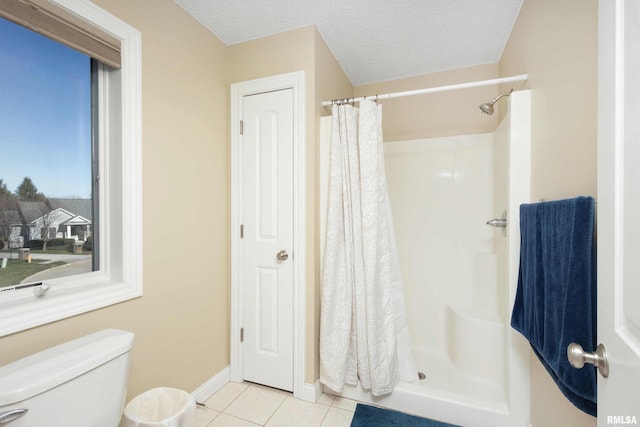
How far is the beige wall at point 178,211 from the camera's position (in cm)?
139

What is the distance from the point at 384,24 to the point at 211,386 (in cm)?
256

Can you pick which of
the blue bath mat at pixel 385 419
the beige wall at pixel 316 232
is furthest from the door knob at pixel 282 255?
the blue bath mat at pixel 385 419

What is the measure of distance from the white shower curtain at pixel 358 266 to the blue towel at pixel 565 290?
0.76m

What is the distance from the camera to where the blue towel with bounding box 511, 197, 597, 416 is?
824 millimetres

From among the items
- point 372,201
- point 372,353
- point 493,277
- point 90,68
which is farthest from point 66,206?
point 493,277

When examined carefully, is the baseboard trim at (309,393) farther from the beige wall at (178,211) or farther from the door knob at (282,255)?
the door knob at (282,255)

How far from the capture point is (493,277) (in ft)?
7.06

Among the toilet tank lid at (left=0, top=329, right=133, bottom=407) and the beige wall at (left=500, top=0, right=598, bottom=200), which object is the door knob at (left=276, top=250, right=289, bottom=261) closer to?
the toilet tank lid at (left=0, top=329, right=133, bottom=407)

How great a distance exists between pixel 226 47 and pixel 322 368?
88.8 inches

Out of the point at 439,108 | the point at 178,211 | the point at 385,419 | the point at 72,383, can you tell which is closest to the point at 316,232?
the point at 178,211

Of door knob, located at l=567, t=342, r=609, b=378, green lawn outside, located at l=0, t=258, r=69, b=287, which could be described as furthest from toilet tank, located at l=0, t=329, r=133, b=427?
door knob, located at l=567, t=342, r=609, b=378

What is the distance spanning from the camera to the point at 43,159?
115 cm

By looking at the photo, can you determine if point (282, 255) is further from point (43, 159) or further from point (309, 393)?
point (43, 159)

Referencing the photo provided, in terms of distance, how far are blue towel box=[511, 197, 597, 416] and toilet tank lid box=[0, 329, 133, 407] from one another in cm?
152
